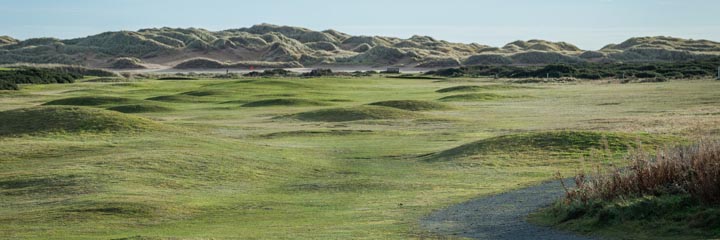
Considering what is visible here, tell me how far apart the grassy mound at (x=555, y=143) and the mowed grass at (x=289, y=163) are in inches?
2.5

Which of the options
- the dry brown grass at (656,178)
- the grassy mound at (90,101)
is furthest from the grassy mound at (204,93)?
the dry brown grass at (656,178)

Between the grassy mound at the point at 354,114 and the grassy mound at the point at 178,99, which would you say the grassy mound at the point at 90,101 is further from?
the grassy mound at the point at 354,114

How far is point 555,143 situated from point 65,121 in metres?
17.4

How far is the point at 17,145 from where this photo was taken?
29.4 metres

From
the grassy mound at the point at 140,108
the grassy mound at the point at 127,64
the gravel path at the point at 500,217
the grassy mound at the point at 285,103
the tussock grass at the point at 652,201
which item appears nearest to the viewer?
the tussock grass at the point at 652,201

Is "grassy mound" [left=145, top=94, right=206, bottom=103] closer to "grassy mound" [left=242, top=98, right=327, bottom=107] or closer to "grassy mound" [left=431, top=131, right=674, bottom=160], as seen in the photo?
"grassy mound" [left=242, top=98, right=327, bottom=107]

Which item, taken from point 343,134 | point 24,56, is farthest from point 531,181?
point 24,56

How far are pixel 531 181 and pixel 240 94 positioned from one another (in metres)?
45.5

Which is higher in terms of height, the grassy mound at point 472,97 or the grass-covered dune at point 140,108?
the grass-covered dune at point 140,108

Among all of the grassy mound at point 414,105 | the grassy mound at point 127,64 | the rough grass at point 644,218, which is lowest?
the grassy mound at point 127,64

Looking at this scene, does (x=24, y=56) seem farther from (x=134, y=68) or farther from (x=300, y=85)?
(x=300, y=85)

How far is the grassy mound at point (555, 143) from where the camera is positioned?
27.8 meters

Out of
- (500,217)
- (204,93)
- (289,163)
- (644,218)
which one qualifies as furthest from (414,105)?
(644,218)

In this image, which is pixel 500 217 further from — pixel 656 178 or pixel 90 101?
pixel 90 101
